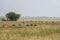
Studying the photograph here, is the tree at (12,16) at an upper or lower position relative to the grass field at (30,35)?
upper

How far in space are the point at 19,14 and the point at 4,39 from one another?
291 feet

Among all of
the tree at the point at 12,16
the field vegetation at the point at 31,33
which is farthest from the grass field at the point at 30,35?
the tree at the point at 12,16

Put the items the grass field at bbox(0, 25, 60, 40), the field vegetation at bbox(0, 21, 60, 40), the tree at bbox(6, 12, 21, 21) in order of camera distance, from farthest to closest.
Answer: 1. the tree at bbox(6, 12, 21, 21)
2. the field vegetation at bbox(0, 21, 60, 40)
3. the grass field at bbox(0, 25, 60, 40)

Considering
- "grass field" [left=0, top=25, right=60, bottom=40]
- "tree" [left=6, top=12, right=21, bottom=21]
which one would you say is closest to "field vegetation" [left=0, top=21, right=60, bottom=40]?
"grass field" [left=0, top=25, right=60, bottom=40]

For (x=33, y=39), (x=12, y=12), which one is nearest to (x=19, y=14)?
(x=12, y=12)

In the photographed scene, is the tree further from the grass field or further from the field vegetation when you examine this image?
the grass field

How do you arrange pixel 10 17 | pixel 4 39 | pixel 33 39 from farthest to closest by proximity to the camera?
1. pixel 10 17
2. pixel 33 39
3. pixel 4 39

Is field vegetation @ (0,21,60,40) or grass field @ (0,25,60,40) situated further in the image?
field vegetation @ (0,21,60,40)

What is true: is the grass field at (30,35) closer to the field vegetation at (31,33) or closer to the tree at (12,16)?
the field vegetation at (31,33)

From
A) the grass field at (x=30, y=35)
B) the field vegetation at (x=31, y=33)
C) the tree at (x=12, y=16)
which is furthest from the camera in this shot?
the tree at (x=12, y=16)

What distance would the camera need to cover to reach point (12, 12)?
105 meters

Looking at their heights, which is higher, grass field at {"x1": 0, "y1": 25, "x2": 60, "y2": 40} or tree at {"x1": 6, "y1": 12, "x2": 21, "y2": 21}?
tree at {"x1": 6, "y1": 12, "x2": 21, "y2": 21}

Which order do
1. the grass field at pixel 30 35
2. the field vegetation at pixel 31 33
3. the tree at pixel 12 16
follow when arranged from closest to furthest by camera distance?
the grass field at pixel 30 35
the field vegetation at pixel 31 33
the tree at pixel 12 16

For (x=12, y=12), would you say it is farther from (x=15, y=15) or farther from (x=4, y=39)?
(x=4, y=39)
